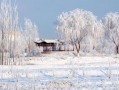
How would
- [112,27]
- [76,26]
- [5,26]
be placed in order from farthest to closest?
1. [112,27]
2. [76,26]
3. [5,26]

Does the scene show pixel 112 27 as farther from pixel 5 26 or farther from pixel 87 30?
pixel 5 26

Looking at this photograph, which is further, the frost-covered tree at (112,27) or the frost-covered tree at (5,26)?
the frost-covered tree at (112,27)

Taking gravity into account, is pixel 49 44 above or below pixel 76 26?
below

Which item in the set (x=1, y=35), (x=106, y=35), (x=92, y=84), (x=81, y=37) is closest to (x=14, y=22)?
(x=1, y=35)

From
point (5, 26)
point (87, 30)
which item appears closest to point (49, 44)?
point (87, 30)

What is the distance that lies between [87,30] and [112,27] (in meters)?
5.43

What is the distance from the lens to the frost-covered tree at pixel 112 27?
61938mm

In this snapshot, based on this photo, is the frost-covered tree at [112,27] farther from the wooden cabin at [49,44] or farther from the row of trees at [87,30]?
the wooden cabin at [49,44]

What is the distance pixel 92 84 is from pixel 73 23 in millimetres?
54026

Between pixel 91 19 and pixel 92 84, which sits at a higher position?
pixel 91 19

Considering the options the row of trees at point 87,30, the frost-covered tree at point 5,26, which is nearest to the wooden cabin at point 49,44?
the row of trees at point 87,30

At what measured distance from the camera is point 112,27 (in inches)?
2530

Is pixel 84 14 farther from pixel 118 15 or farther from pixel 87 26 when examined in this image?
pixel 118 15

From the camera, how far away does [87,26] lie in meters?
63.2
